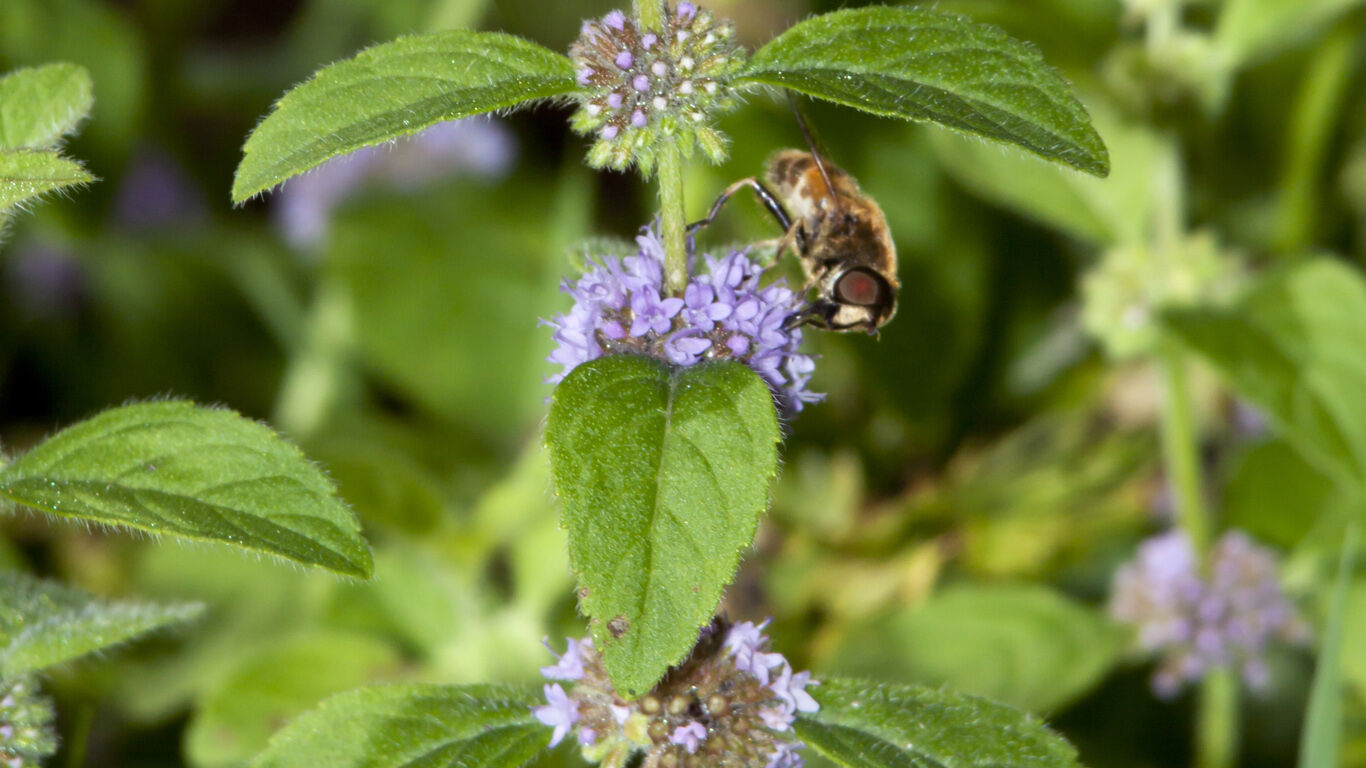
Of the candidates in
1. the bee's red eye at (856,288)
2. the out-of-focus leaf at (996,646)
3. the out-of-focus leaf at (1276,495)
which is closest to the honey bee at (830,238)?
the bee's red eye at (856,288)

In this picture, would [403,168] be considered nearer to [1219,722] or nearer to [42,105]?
[42,105]

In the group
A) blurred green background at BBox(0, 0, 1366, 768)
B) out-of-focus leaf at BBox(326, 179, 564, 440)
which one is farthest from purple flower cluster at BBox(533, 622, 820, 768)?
out-of-focus leaf at BBox(326, 179, 564, 440)

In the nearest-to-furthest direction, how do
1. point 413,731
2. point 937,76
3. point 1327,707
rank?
point 937,76 < point 413,731 < point 1327,707

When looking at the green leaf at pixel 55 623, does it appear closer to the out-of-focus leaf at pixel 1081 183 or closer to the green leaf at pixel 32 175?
the green leaf at pixel 32 175

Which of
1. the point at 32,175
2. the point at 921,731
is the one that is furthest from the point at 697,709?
the point at 32,175

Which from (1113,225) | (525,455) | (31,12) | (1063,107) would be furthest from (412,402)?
(1063,107)

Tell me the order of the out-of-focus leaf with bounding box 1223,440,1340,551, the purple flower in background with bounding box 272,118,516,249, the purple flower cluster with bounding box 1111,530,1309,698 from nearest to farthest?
the purple flower cluster with bounding box 1111,530,1309,698, the out-of-focus leaf with bounding box 1223,440,1340,551, the purple flower in background with bounding box 272,118,516,249

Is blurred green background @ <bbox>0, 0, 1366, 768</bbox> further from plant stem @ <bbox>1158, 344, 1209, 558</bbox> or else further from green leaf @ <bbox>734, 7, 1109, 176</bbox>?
green leaf @ <bbox>734, 7, 1109, 176</bbox>
